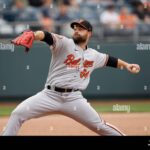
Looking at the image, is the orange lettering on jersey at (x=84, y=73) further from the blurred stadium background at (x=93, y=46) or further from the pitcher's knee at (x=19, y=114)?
the blurred stadium background at (x=93, y=46)

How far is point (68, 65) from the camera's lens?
5773mm

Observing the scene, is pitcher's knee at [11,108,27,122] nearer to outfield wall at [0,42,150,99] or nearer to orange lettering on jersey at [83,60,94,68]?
orange lettering on jersey at [83,60,94,68]

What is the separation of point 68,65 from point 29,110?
0.58 meters

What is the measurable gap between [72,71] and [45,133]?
1842 millimetres

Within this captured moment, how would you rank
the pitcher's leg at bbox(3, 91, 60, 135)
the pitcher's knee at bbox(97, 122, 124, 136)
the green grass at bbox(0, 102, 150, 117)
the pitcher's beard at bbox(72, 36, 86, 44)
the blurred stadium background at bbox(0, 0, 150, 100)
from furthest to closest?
the blurred stadium background at bbox(0, 0, 150, 100) < the green grass at bbox(0, 102, 150, 117) < the pitcher's beard at bbox(72, 36, 86, 44) < the pitcher's knee at bbox(97, 122, 124, 136) < the pitcher's leg at bbox(3, 91, 60, 135)

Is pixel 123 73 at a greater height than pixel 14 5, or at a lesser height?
lesser

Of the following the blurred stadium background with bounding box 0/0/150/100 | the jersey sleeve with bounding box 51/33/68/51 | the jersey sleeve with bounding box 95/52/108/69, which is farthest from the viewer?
the blurred stadium background with bounding box 0/0/150/100

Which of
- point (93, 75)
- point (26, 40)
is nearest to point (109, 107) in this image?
point (93, 75)

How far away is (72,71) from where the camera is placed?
5.79 m

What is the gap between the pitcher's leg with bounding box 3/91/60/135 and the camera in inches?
215

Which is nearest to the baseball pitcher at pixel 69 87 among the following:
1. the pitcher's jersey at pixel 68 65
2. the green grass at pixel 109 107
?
the pitcher's jersey at pixel 68 65

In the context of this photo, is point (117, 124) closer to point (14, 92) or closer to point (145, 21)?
point (14, 92)

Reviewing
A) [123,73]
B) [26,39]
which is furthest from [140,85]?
[26,39]

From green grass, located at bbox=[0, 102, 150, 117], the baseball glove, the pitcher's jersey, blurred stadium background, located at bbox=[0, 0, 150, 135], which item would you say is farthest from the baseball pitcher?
green grass, located at bbox=[0, 102, 150, 117]
